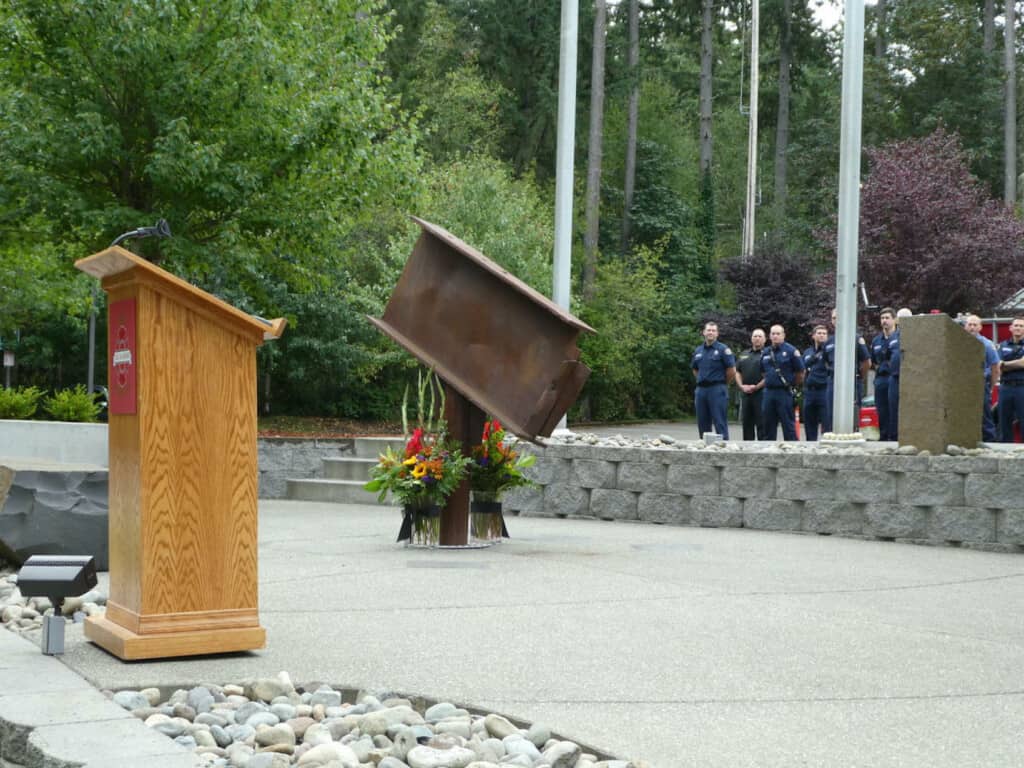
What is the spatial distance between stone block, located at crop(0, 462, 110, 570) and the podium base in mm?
3495

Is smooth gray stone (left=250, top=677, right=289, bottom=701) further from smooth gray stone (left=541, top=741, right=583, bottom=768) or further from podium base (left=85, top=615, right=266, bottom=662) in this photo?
smooth gray stone (left=541, top=741, right=583, bottom=768)

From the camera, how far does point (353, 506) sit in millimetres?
15219

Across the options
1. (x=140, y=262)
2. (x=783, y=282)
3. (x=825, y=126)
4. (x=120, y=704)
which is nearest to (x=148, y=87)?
(x=140, y=262)

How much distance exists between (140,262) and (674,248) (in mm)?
38406

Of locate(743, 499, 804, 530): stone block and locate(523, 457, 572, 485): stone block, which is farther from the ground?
locate(523, 457, 572, 485): stone block

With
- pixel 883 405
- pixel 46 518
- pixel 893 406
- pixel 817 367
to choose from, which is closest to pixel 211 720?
pixel 46 518

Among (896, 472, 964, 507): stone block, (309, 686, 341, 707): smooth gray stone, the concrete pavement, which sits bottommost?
the concrete pavement

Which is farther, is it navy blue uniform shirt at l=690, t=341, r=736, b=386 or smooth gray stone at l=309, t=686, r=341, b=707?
navy blue uniform shirt at l=690, t=341, r=736, b=386

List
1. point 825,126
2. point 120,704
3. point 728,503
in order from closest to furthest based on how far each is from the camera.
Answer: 1. point 120,704
2. point 728,503
3. point 825,126

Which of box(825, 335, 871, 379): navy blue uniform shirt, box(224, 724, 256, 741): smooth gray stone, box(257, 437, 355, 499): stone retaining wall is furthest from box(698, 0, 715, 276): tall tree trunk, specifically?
box(224, 724, 256, 741): smooth gray stone

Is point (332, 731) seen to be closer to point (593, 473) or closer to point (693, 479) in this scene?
point (693, 479)

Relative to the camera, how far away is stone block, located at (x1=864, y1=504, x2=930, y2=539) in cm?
1127

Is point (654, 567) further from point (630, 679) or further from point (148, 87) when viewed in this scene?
point (148, 87)

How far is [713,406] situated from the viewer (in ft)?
55.3
